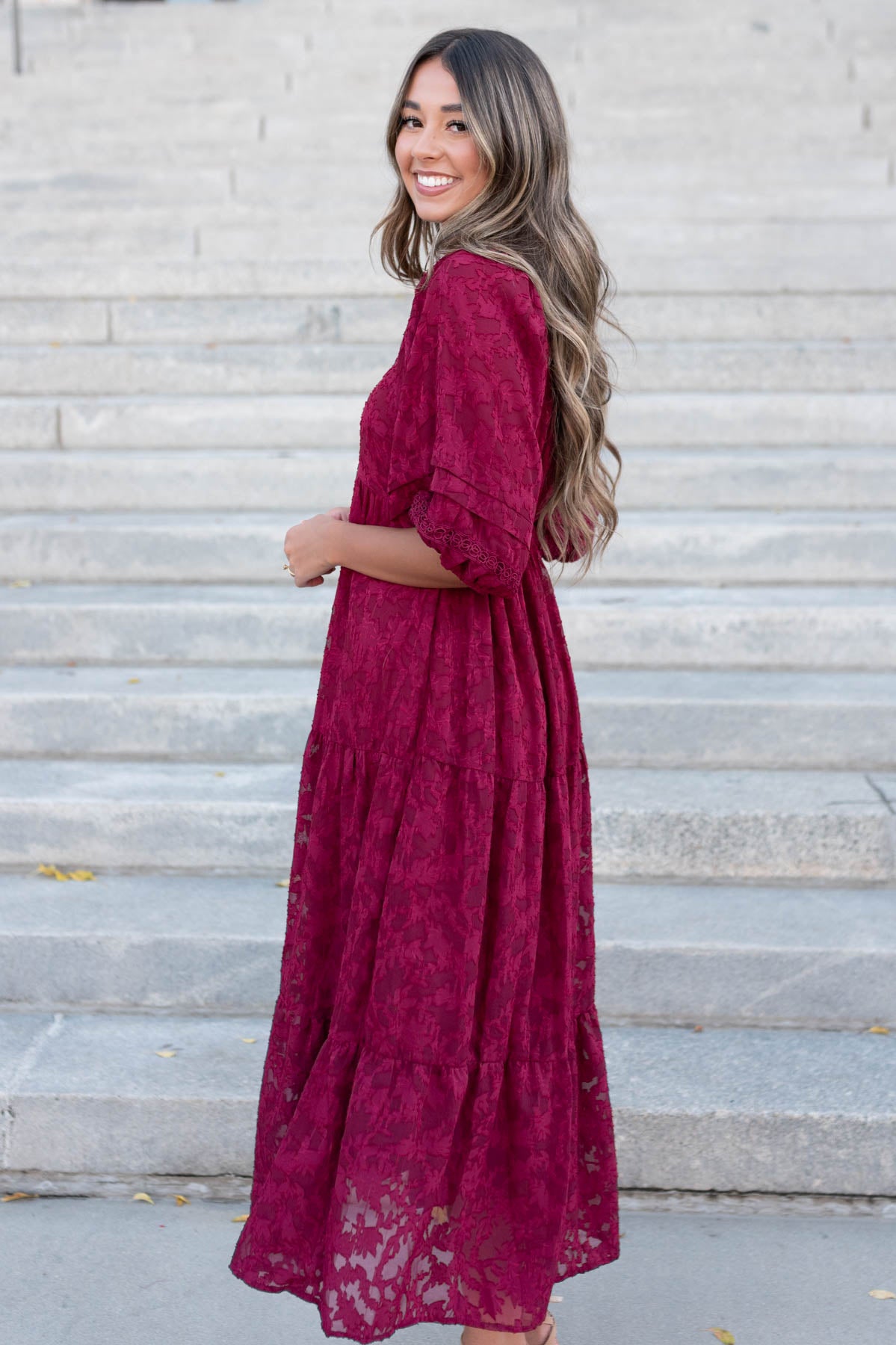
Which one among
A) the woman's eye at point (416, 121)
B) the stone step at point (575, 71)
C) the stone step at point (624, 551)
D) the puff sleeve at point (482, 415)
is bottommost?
the stone step at point (624, 551)

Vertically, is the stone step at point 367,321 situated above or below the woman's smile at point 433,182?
below

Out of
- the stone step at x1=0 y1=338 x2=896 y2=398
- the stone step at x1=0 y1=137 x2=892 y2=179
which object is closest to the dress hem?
the stone step at x1=0 y1=338 x2=896 y2=398

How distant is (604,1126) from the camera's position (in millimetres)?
2232

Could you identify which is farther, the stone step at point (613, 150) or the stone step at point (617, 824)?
the stone step at point (613, 150)

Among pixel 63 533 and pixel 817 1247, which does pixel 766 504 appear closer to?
pixel 63 533

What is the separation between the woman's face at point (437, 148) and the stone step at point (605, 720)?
7.52 feet

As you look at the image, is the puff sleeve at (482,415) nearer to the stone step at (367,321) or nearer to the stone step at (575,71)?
the stone step at (367,321)

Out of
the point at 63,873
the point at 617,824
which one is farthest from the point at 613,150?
the point at 63,873

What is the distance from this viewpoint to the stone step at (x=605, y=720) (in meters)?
4.05

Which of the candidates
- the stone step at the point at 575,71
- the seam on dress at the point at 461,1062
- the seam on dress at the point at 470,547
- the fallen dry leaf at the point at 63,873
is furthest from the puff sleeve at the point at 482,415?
the stone step at the point at 575,71

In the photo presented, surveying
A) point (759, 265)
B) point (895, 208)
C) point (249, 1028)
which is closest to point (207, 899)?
point (249, 1028)

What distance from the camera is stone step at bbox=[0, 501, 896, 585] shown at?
4754 mm

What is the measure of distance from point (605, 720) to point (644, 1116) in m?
1.42

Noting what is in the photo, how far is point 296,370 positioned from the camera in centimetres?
581
